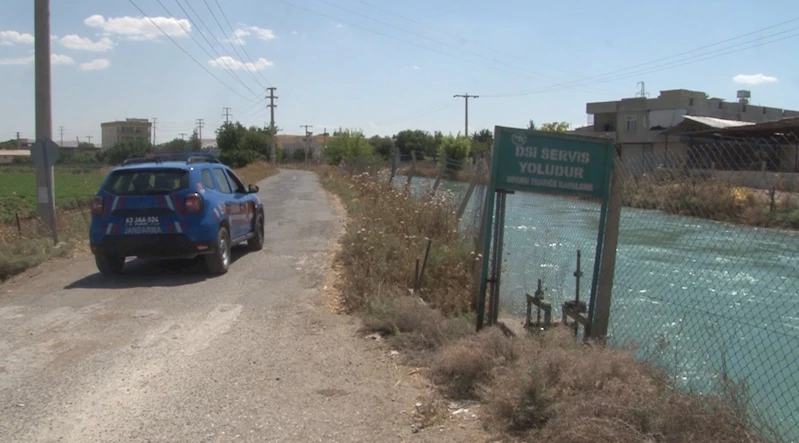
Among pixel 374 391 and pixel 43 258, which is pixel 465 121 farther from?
pixel 374 391

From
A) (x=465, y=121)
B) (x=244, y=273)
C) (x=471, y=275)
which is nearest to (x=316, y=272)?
(x=244, y=273)

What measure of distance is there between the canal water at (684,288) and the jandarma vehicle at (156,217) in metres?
3.63

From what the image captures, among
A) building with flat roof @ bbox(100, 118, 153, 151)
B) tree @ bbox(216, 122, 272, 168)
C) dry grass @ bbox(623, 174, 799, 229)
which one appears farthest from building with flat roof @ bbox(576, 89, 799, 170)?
building with flat roof @ bbox(100, 118, 153, 151)

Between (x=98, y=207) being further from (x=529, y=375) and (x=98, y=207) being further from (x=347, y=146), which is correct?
(x=347, y=146)

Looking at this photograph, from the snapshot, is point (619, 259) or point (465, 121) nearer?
point (619, 259)

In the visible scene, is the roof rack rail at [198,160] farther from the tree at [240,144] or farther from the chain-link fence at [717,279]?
the tree at [240,144]

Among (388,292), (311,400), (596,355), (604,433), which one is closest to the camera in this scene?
(604,433)

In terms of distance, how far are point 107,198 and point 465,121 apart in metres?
70.2

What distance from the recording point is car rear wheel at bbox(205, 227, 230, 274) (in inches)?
401

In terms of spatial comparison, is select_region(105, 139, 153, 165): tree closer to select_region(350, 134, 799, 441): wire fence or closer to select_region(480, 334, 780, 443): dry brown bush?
select_region(350, 134, 799, 441): wire fence

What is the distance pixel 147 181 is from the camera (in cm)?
1006

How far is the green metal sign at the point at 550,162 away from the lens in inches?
240

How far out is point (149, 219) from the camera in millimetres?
9812

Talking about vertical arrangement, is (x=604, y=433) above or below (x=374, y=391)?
above
